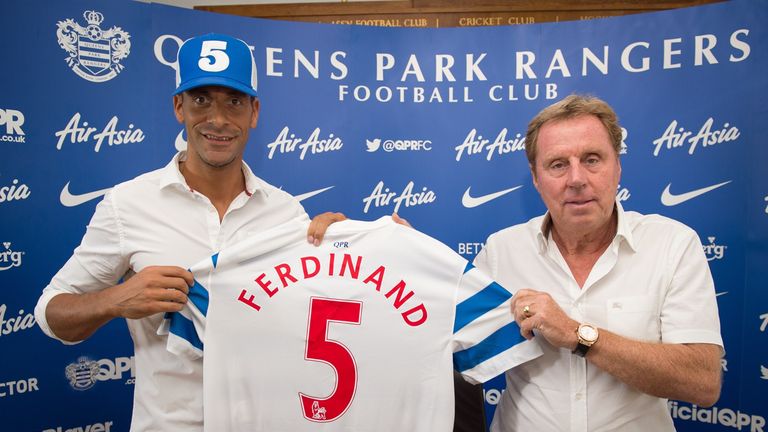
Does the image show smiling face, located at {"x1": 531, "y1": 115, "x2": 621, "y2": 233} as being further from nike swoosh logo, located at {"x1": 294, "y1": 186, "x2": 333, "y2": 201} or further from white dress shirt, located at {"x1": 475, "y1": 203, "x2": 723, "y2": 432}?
nike swoosh logo, located at {"x1": 294, "y1": 186, "x2": 333, "y2": 201}

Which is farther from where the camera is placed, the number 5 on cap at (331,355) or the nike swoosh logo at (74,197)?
the nike swoosh logo at (74,197)

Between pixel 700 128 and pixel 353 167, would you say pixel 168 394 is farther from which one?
pixel 700 128

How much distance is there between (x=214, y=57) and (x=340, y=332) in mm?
873

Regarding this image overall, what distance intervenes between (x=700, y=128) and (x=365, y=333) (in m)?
2.10

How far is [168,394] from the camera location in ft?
4.58

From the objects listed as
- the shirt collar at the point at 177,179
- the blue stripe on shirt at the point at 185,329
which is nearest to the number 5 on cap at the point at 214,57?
the shirt collar at the point at 177,179

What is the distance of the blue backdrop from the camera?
2301 millimetres

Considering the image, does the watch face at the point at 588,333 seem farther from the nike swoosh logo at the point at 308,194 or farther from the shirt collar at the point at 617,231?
the nike swoosh logo at the point at 308,194

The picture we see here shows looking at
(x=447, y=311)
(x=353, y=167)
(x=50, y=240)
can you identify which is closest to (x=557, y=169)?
(x=447, y=311)

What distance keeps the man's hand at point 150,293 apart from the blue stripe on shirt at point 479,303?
0.75 m

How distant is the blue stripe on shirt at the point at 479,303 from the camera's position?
4.45 ft

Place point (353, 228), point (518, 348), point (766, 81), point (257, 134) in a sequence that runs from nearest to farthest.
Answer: point (518, 348), point (353, 228), point (766, 81), point (257, 134)

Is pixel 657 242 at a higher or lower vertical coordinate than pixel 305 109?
lower

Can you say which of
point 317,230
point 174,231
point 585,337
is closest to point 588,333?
point 585,337
